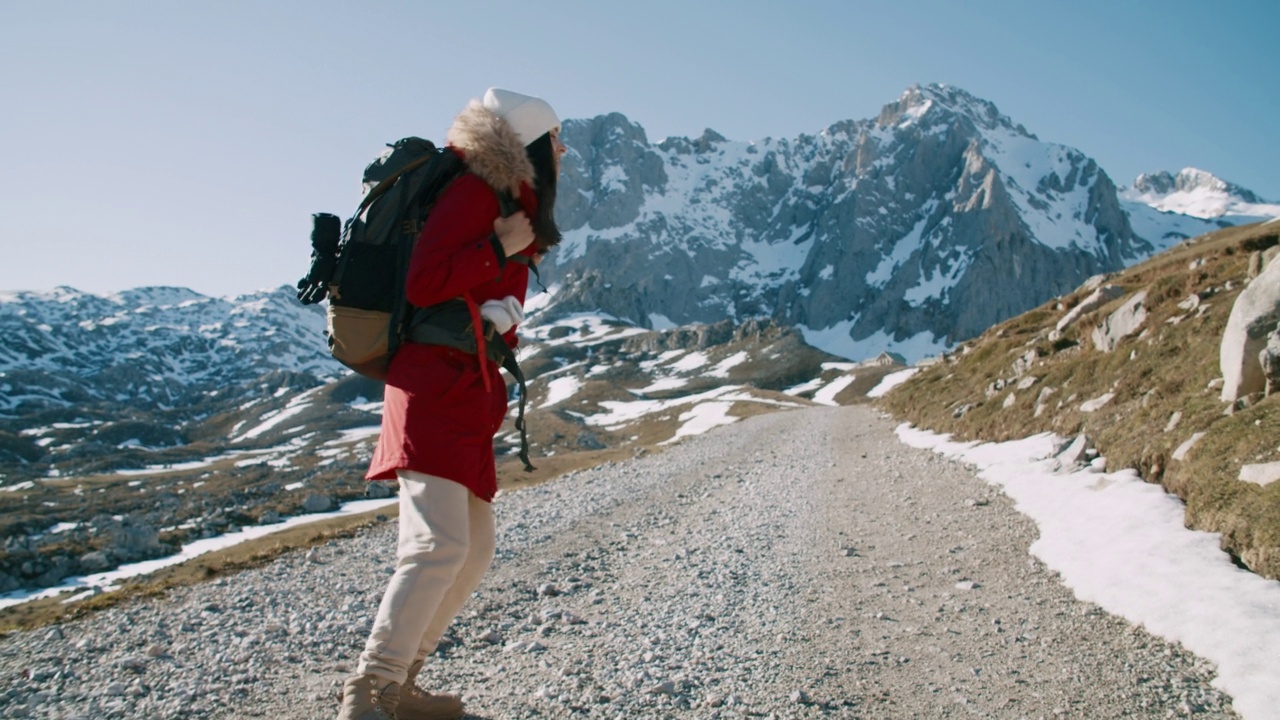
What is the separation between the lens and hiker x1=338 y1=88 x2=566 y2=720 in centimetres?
454

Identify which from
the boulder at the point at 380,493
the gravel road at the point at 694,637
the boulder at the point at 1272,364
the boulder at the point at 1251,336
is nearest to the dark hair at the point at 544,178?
the gravel road at the point at 694,637

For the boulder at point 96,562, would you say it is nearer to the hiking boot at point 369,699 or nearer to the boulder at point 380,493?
the boulder at point 380,493

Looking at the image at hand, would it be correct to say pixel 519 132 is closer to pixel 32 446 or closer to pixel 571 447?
pixel 571 447

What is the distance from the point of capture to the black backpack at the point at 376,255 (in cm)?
477

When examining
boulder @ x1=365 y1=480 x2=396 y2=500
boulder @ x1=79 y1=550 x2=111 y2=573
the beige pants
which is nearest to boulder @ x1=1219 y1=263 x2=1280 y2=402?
the beige pants

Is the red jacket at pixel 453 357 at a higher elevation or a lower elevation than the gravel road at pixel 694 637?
higher

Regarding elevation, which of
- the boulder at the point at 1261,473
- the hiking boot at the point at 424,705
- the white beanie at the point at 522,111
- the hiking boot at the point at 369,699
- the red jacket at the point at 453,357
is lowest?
the hiking boot at the point at 424,705

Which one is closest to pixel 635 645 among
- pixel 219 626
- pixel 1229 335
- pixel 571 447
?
pixel 219 626

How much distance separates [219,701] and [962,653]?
5803mm

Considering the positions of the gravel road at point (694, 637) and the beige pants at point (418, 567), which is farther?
the gravel road at point (694, 637)

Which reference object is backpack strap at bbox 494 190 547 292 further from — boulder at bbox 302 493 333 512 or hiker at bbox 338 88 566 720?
boulder at bbox 302 493 333 512

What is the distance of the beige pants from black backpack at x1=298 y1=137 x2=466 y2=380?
33.7 inches

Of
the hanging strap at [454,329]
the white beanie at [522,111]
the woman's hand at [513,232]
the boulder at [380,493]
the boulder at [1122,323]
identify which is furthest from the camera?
the boulder at [380,493]

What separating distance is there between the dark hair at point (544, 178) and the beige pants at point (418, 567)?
67.8 inches
